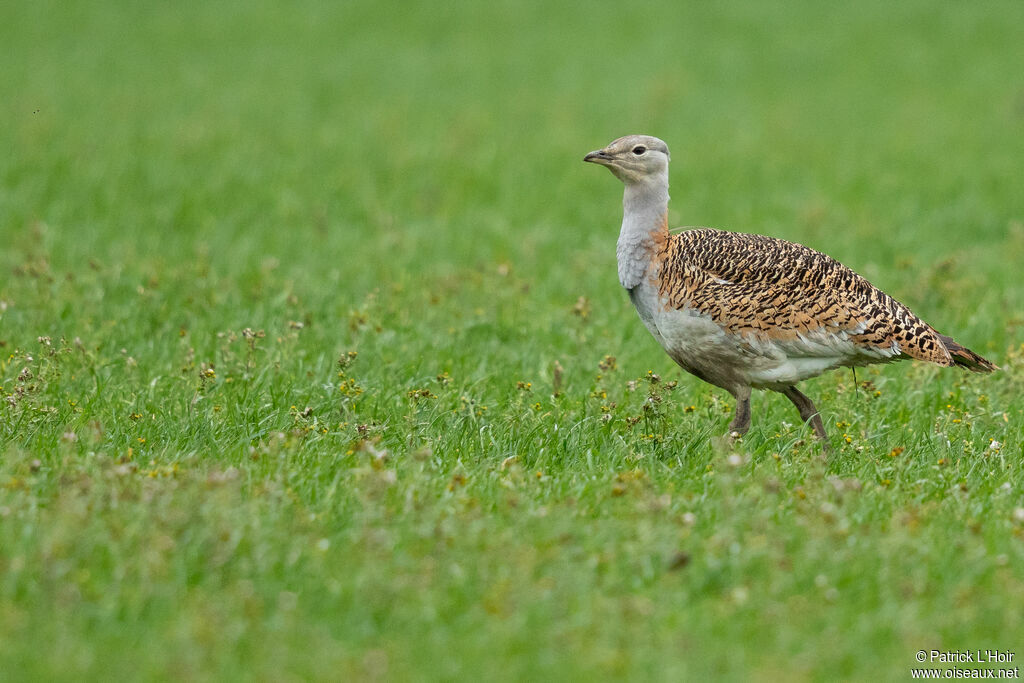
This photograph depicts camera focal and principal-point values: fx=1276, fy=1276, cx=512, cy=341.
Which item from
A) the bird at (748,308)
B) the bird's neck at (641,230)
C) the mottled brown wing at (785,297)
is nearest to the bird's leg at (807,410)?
the bird at (748,308)

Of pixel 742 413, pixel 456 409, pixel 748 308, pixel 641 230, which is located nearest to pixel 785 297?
pixel 748 308

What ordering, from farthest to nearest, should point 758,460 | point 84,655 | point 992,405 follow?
point 992,405
point 758,460
point 84,655

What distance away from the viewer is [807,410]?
5922 millimetres

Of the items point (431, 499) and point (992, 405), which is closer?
point (431, 499)

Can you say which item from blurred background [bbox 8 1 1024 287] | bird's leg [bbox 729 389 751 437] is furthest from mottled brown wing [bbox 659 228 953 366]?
blurred background [bbox 8 1 1024 287]

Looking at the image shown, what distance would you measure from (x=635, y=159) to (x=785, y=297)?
0.95 metres

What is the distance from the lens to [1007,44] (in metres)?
20.8

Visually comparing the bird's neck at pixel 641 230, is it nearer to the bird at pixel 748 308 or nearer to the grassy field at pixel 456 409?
the bird at pixel 748 308

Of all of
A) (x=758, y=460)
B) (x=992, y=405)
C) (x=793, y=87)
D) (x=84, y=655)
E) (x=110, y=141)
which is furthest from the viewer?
(x=793, y=87)

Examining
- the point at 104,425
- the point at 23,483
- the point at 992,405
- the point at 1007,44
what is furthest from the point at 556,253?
the point at 1007,44

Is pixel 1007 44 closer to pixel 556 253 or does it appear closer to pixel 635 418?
pixel 556 253

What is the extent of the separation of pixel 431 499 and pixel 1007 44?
1919cm

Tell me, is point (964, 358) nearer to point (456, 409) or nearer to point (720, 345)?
point (720, 345)

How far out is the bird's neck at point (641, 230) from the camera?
5.78 meters
